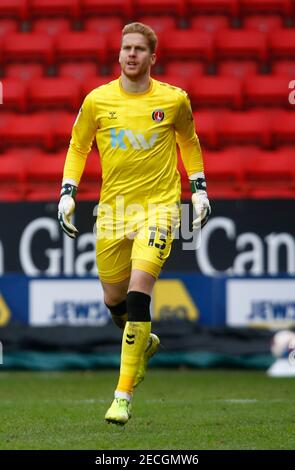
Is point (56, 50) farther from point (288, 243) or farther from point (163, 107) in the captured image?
point (163, 107)

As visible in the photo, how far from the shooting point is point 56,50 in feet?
42.6

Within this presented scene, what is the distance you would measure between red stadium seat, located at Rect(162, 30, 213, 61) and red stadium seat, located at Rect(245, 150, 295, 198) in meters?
2.14

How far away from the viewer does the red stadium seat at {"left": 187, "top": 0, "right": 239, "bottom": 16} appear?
1318 centimetres

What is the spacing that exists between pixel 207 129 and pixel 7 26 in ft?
10.7

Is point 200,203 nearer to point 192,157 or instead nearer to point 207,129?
point 192,157

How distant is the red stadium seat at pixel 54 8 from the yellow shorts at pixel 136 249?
7574mm

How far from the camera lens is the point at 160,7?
523 inches

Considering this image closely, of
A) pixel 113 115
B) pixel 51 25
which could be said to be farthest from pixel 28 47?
pixel 113 115

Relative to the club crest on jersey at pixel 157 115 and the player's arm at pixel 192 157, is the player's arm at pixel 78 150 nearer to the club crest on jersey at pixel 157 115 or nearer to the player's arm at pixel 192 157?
the club crest on jersey at pixel 157 115

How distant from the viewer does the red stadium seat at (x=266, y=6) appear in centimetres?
1312

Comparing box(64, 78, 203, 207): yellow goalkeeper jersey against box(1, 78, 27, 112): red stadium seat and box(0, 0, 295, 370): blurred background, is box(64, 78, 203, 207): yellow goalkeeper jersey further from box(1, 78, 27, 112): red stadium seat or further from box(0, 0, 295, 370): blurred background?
box(1, 78, 27, 112): red stadium seat

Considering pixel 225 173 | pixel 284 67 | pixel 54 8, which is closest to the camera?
pixel 225 173

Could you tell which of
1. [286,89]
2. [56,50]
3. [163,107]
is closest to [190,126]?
[163,107]

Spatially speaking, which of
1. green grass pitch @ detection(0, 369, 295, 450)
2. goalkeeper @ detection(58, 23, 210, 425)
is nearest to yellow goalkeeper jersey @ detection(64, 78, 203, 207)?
goalkeeper @ detection(58, 23, 210, 425)
